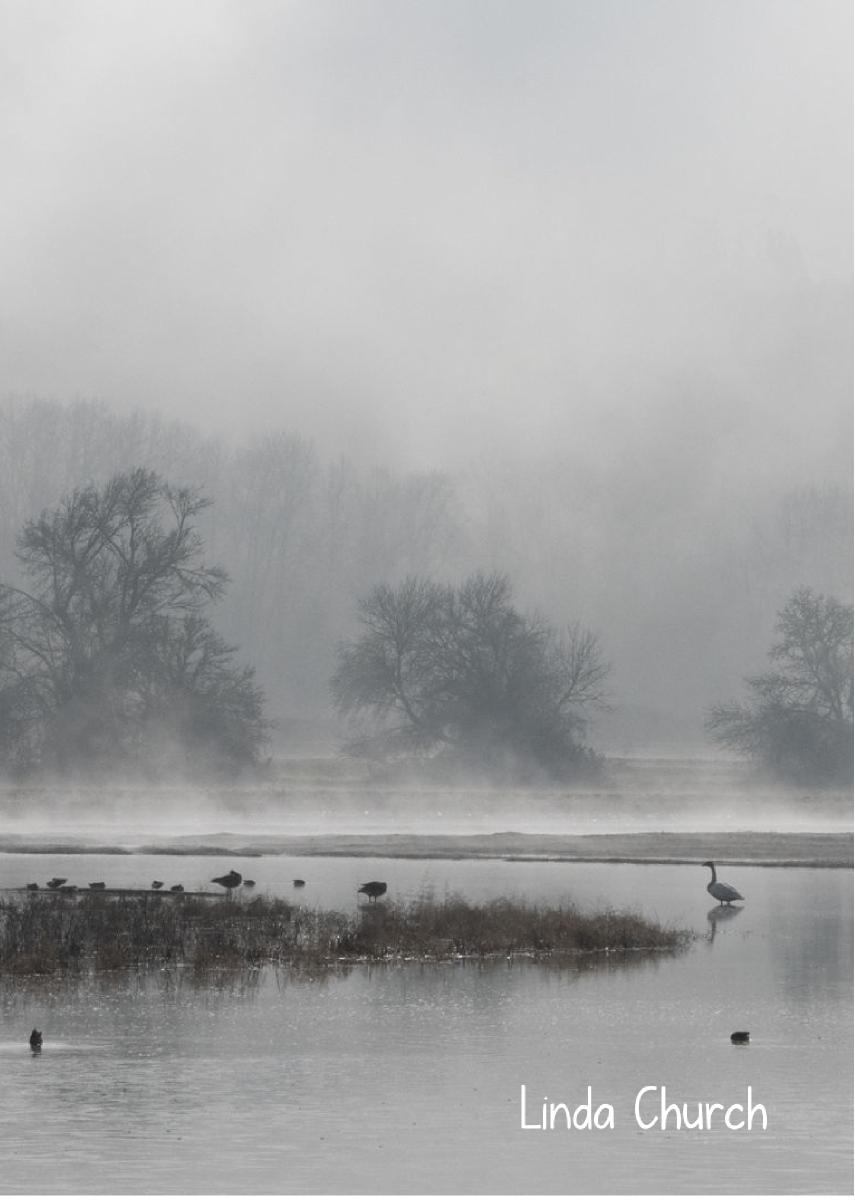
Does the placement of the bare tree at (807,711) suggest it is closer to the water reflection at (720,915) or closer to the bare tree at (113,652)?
the bare tree at (113,652)

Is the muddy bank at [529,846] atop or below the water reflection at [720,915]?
atop

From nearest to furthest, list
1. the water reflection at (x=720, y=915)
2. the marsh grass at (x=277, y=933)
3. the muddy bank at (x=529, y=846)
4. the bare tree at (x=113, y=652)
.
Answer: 1. the marsh grass at (x=277, y=933)
2. the water reflection at (x=720, y=915)
3. the muddy bank at (x=529, y=846)
4. the bare tree at (x=113, y=652)

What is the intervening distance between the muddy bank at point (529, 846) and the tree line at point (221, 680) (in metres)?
19.8

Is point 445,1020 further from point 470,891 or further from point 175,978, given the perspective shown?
point 470,891

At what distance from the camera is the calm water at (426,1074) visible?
58.3 feet

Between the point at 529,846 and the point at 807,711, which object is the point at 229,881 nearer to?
the point at 529,846

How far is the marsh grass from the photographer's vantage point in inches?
1315

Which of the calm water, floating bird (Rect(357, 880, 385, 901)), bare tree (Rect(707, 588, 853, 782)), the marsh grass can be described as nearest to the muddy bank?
bare tree (Rect(707, 588, 853, 782))

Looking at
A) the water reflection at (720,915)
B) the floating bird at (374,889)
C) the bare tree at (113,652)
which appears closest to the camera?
the water reflection at (720,915)

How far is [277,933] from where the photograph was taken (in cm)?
3659

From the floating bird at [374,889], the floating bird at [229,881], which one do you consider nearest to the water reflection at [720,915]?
the floating bird at [374,889]

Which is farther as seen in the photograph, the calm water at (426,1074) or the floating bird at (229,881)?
the floating bird at (229,881)

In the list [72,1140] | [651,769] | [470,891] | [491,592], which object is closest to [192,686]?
[491,592]

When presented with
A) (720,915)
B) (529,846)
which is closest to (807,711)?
(529,846)
